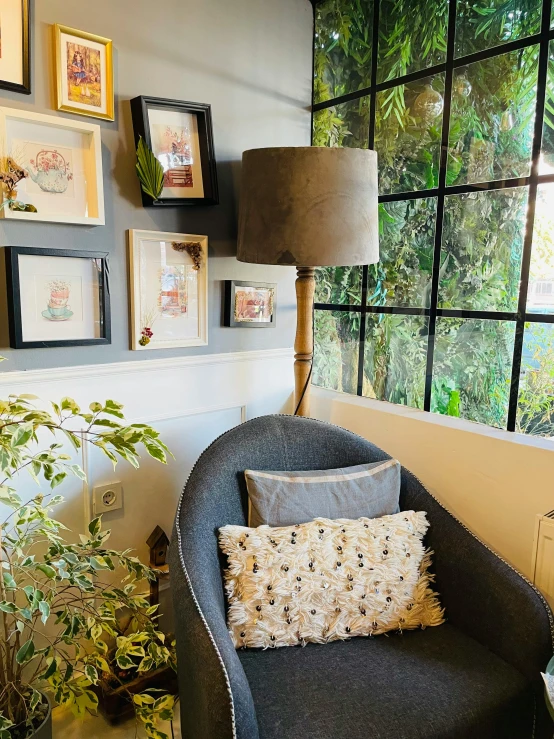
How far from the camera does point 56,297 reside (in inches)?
58.4

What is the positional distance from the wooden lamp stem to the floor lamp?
20cm

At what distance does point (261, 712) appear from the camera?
3.56ft

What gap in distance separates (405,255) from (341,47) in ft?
2.66

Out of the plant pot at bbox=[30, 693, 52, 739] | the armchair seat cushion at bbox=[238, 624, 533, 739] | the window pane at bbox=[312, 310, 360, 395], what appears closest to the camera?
the armchair seat cushion at bbox=[238, 624, 533, 739]

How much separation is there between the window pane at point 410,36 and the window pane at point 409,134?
6cm

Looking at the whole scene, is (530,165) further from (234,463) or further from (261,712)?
(261,712)

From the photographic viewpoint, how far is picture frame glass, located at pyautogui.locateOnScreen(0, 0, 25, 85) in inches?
52.0

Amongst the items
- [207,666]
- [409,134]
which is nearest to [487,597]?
[207,666]

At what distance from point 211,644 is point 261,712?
0.61 ft

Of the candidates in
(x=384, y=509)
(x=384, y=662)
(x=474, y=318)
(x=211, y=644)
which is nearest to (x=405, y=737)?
(x=384, y=662)

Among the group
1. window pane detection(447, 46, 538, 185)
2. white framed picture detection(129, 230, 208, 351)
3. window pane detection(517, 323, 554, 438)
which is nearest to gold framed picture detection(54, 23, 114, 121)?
white framed picture detection(129, 230, 208, 351)

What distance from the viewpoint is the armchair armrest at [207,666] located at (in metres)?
0.96

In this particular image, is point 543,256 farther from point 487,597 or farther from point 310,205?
point 487,597

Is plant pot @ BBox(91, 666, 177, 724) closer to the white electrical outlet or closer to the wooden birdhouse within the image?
the wooden birdhouse
